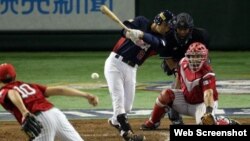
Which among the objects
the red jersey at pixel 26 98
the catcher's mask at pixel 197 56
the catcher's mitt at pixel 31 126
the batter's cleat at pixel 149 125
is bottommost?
the batter's cleat at pixel 149 125

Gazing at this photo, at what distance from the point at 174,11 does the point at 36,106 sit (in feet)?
49.5

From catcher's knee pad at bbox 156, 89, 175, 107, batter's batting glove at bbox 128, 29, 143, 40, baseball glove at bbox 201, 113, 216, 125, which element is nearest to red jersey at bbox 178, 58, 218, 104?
catcher's knee pad at bbox 156, 89, 175, 107

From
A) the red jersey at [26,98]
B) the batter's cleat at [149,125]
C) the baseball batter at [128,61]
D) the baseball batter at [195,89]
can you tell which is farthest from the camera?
the batter's cleat at [149,125]

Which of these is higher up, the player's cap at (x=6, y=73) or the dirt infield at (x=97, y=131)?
the player's cap at (x=6, y=73)

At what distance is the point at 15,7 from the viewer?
22984 mm

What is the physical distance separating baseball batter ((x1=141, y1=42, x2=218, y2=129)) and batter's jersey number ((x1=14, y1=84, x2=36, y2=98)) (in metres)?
2.21

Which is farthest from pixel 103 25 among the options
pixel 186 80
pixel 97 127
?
pixel 186 80

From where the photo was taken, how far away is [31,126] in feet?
26.6

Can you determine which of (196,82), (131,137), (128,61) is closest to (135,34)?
(128,61)

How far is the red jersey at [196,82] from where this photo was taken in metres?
9.90

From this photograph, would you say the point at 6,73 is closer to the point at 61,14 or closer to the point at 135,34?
the point at 135,34

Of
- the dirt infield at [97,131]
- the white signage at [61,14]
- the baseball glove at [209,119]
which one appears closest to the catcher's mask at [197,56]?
the baseball glove at [209,119]

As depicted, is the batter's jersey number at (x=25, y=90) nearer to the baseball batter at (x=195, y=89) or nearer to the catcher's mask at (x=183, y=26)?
the baseball batter at (x=195, y=89)

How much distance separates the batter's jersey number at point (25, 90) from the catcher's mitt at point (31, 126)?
306mm
